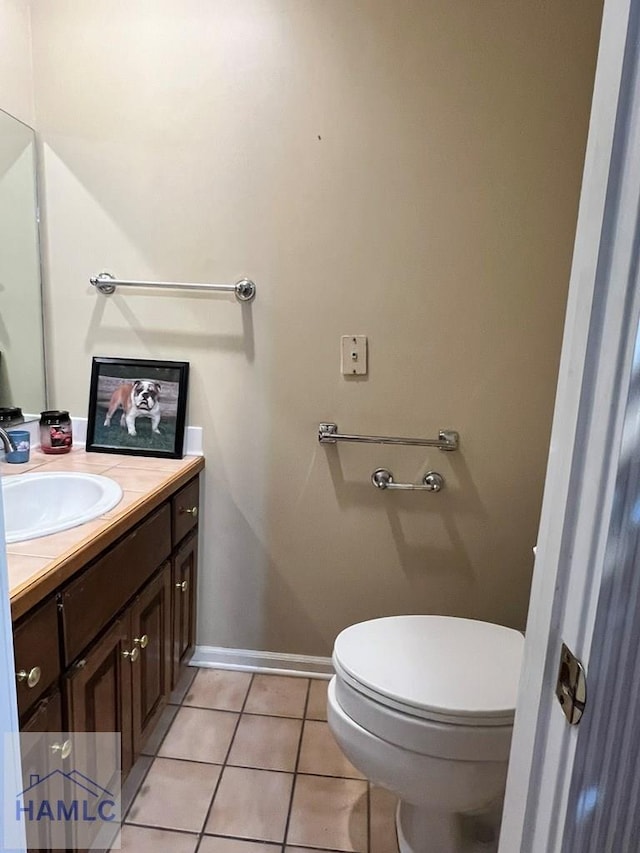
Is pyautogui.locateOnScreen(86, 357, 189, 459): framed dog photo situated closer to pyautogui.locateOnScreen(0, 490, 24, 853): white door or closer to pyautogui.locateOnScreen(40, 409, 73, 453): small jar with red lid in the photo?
pyautogui.locateOnScreen(40, 409, 73, 453): small jar with red lid

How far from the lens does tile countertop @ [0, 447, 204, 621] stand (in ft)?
3.10

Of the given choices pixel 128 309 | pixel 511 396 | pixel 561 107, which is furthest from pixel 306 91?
pixel 511 396

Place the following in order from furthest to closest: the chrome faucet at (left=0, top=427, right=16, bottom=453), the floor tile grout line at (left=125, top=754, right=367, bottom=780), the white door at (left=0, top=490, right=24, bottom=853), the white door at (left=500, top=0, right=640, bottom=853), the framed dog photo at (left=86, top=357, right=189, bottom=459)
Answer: the framed dog photo at (left=86, top=357, right=189, bottom=459), the floor tile grout line at (left=125, top=754, right=367, bottom=780), the chrome faucet at (left=0, top=427, right=16, bottom=453), the white door at (left=0, top=490, right=24, bottom=853), the white door at (left=500, top=0, right=640, bottom=853)

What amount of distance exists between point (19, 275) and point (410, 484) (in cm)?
140

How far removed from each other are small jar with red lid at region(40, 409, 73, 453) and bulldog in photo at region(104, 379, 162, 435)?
6.1 inches

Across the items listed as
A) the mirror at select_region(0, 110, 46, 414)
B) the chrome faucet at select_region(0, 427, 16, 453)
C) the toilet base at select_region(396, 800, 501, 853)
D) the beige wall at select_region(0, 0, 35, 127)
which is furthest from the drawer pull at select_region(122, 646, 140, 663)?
the beige wall at select_region(0, 0, 35, 127)

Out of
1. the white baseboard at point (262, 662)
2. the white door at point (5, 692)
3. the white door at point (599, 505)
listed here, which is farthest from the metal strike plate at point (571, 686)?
the white baseboard at point (262, 662)

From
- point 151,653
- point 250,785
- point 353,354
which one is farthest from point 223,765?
point 353,354

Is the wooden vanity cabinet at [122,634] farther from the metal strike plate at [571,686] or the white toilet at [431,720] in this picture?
the metal strike plate at [571,686]

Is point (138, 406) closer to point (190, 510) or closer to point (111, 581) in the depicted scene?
point (190, 510)

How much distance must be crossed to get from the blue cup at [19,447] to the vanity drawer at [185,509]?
449 millimetres

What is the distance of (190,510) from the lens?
1758mm

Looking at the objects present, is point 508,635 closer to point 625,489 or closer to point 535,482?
point 535,482

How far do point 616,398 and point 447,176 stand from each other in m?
1.38
